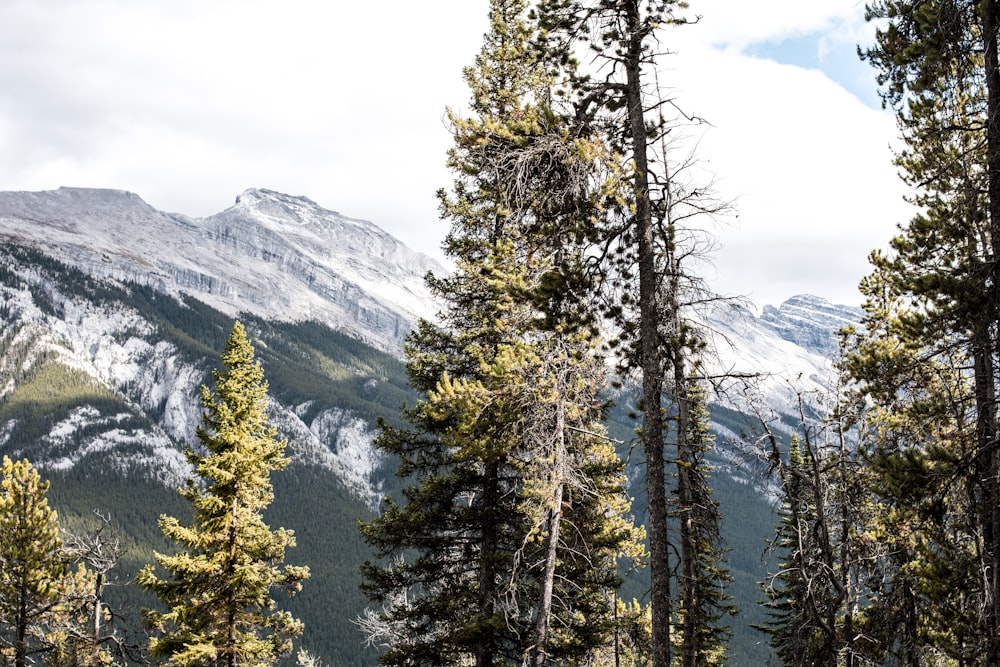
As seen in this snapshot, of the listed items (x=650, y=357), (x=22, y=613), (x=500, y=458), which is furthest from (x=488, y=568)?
(x=22, y=613)

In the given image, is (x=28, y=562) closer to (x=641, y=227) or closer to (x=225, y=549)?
(x=225, y=549)

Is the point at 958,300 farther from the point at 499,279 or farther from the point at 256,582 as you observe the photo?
the point at 256,582

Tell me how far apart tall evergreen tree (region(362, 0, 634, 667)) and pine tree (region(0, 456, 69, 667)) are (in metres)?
12.4

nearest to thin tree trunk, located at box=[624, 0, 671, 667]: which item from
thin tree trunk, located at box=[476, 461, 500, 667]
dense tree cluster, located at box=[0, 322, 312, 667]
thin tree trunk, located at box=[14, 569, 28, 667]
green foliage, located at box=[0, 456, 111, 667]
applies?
thin tree trunk, located at box=[476, 461, 500, 667]

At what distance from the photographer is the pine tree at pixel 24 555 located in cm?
2255

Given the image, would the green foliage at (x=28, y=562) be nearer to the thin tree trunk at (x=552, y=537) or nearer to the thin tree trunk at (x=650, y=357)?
the thin tree trunk at (x=552, y=537)

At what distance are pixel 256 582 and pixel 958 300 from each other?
1605 cm

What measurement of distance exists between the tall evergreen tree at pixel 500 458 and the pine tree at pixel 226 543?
11.0 feet

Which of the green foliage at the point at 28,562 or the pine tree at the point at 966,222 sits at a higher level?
the pine tree at the point at 966,222

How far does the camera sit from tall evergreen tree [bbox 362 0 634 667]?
12094mm

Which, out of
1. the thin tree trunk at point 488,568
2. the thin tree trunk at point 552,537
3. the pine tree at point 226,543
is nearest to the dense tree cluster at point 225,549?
the pine tree at point 226,543

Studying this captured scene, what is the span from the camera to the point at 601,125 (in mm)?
10023

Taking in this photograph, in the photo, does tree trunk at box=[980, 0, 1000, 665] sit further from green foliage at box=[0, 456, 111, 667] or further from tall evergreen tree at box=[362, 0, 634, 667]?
green foliage at box=[0, 456, 111, 667]

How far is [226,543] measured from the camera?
17.7 meters
